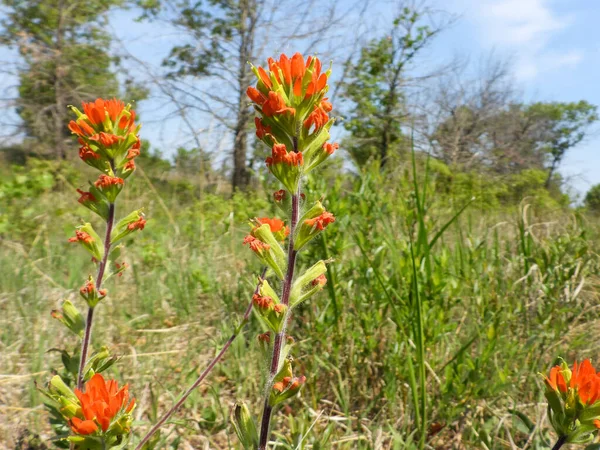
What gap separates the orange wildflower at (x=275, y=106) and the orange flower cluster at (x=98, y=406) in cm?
68

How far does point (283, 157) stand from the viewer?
1.00 metres

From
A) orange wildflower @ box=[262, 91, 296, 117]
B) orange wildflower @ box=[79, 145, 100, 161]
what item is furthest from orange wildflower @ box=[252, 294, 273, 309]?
orange wildflower @ box=[79, 145, 100, 161]

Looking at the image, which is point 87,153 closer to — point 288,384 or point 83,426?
point 83,426

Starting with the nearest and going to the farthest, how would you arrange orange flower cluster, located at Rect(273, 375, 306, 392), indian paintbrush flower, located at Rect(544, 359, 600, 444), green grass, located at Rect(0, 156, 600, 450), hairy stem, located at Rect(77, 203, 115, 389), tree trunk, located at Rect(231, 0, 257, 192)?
orange flower cluster, located at Rect(273, 375, 306, 392), indian paintbrush flower, located at Rect(544, 359, 600, 444), hairy stem, located at Rect(77, 203, 115, 389), green grass, located at Rect(0, 156, 600, 450), tree trunk, located at Rect(231, 0, 257, 192)

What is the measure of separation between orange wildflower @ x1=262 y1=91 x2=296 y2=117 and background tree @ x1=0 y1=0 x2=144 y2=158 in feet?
44.1

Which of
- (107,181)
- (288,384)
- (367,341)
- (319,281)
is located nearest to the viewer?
(288,384)

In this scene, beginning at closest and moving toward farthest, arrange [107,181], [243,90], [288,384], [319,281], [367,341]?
[288,384]
[319,281]
[107,181]
[367,341]
[243,90]

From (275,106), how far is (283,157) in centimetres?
11

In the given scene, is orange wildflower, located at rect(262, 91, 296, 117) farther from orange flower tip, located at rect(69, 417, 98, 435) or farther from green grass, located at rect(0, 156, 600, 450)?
green grass, located at rect(0, 156, 600, 450)

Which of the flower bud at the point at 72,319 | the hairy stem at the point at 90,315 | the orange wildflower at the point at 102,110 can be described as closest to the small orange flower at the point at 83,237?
the hairy stem at the point at 90,315

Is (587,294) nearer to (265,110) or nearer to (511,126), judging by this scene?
(265,110)

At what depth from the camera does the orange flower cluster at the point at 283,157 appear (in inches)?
39.0

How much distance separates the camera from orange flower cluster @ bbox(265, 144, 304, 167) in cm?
99

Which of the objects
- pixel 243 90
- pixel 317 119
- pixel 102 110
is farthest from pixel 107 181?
pixel 243 90
